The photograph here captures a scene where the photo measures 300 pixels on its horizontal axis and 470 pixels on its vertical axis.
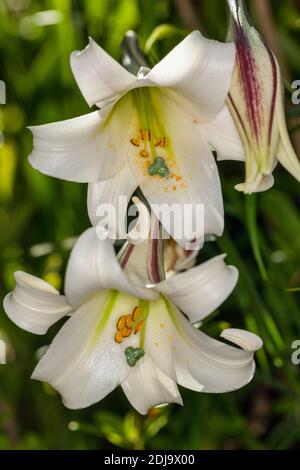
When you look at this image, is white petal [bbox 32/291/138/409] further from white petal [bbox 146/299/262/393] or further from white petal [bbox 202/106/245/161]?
white petal [bbox 202/106/245/161]

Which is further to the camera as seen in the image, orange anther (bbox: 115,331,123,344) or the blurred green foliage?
the blurred green foliage

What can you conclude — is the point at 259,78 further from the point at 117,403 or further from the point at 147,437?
the point at 117,403

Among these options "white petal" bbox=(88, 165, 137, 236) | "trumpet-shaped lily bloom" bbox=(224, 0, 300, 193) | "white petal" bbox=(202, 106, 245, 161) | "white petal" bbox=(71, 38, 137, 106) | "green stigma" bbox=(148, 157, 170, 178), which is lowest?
"white petal" bbox=(88, 165, 137, 236)

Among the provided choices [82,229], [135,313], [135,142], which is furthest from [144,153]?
[82,229]

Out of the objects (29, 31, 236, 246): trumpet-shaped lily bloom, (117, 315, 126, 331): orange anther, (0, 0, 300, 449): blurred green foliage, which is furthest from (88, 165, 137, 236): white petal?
(0, 0, 300, 449): blurred green foliage

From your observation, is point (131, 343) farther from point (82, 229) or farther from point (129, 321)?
point (82, 229)

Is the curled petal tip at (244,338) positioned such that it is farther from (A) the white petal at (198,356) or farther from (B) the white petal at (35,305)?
(B) the white petal at (35,305)

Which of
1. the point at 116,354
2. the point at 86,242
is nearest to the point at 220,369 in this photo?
the point at 116,354

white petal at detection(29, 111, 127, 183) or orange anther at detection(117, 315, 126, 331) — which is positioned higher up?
white petal at detection(29, 111, 127, 183)
